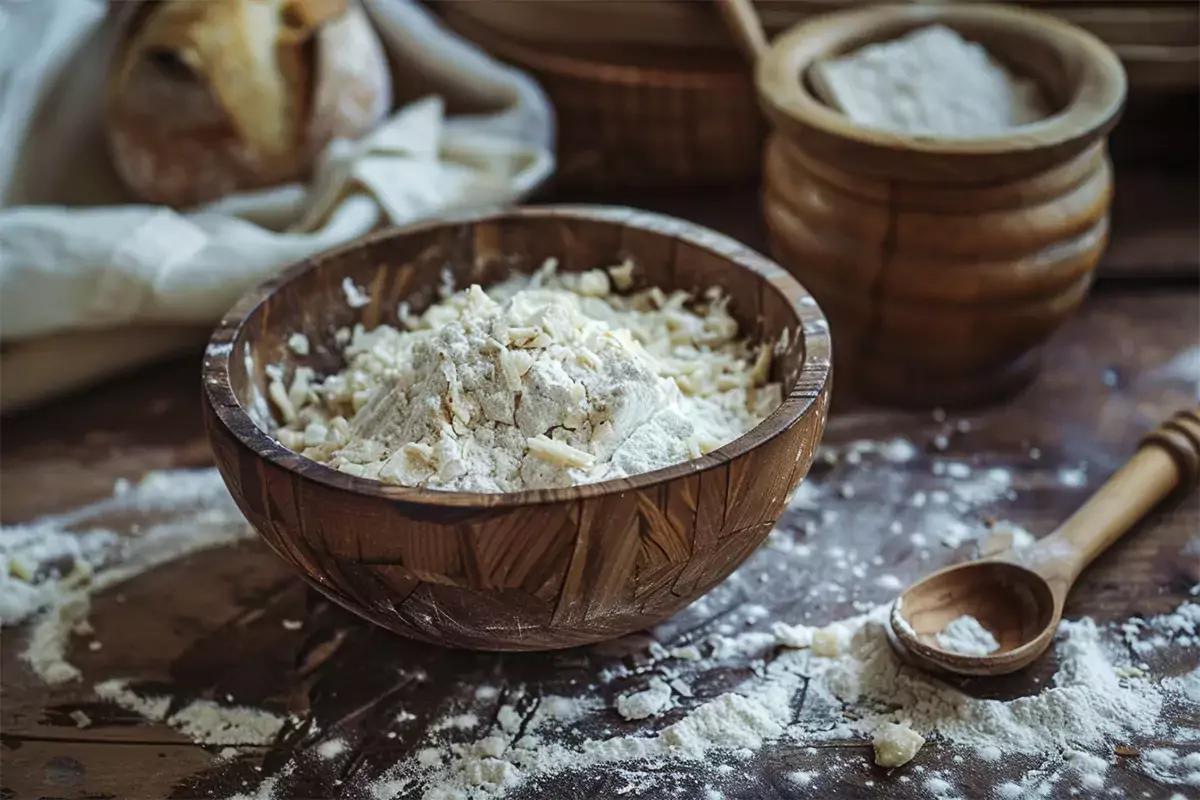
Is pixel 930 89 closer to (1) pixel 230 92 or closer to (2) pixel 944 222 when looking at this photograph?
(2) pixel 944 222

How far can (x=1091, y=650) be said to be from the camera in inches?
31.2

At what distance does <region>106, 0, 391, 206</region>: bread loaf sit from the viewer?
1156 mm

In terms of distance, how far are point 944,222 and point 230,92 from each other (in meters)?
0.68

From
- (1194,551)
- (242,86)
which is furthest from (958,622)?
(242,86)

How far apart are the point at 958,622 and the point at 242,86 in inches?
32.4

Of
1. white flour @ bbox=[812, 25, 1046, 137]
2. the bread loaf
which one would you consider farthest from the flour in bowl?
the bread loaf

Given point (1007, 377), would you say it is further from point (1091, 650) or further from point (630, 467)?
point (630, 467)

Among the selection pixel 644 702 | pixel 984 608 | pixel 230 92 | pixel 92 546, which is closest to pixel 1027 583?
pixel 984 608

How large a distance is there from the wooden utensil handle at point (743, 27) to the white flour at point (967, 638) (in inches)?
22.8

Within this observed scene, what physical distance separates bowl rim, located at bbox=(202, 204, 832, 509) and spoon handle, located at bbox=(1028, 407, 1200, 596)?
23 cm

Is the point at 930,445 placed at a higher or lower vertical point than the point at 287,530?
lower

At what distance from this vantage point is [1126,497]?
87 cm

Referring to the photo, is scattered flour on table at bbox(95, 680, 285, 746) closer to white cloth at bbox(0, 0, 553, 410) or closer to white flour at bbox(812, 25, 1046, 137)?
white cloth at bbox(0, 0, 553, 410)

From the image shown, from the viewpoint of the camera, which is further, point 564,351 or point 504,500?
point 564,351
